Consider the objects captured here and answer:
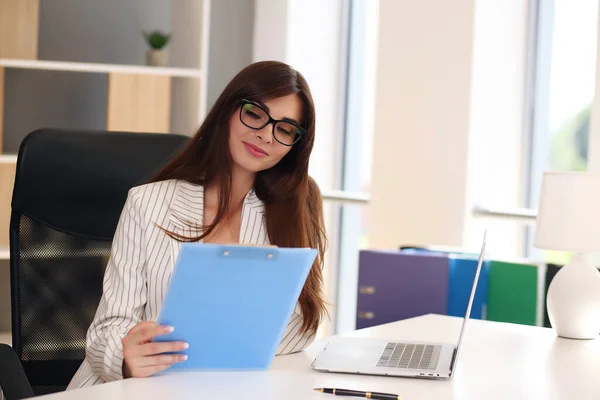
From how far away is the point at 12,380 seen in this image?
5.74 ft

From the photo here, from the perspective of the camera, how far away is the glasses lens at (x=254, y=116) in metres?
1.95

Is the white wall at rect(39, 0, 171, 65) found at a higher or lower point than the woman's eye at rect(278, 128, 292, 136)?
higher

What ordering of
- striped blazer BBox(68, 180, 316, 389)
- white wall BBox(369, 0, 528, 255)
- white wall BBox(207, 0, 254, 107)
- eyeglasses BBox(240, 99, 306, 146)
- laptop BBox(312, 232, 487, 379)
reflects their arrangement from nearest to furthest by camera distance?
laptop BBox(312, 232, 487, 379) < striped blazer BBox(68, 180, 316, 389) < eyeglasses BBox(240, 99, 306, 146) < white wall BBox(369, 0, 528, 255) < white wall BBox(207, 0, 254, 107)

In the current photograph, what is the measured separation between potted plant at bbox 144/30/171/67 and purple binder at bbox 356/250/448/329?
124cm

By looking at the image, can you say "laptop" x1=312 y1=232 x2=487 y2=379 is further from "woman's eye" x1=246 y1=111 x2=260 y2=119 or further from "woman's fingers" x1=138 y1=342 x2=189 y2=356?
"woman's eye" x1=246 y1=111 x2=260 y2=119

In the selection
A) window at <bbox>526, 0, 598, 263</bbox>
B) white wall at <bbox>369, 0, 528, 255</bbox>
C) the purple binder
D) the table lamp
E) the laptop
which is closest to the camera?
the laptop

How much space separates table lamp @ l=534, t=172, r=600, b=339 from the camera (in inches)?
89.6

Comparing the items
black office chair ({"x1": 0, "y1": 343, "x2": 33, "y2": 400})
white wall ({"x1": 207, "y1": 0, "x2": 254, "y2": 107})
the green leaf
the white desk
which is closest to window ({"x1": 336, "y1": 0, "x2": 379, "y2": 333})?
white wall ({"x1": 207, "y1": 0, "x2": 254, "y2": 107})

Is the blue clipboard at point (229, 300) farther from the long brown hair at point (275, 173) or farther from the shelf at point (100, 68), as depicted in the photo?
the shelf at point (100, 68)

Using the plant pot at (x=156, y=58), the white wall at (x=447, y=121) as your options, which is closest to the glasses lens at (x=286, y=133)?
the white wall at (x=447, y=121)

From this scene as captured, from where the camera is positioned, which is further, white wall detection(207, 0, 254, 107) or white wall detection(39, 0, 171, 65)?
white wall detection(207, 0, 254, 107)

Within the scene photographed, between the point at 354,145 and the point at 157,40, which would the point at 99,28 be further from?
the point at 354,145

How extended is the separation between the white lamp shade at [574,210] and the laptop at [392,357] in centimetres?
60

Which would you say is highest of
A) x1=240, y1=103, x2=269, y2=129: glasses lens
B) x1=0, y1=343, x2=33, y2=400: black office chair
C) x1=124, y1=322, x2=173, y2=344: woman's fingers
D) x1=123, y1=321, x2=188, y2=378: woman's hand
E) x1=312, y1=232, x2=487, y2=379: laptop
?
x1=240, y1=103, x2=269, y2=129: glasses lens
